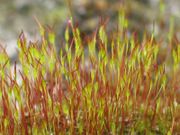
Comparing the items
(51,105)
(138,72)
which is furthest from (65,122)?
(138,72)

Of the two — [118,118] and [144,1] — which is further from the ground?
[144,1]

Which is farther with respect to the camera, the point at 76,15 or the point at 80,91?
the point at 76,15

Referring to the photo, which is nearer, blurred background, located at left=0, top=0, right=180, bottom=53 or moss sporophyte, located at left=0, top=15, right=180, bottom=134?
moss sporophyte, located at left=0, top=15, right=180, bottom=134

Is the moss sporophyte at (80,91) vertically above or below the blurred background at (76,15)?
below

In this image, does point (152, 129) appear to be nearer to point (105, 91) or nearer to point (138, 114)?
point (138, 114)

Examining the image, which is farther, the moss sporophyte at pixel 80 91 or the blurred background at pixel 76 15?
the blurred background at pixel 76 15

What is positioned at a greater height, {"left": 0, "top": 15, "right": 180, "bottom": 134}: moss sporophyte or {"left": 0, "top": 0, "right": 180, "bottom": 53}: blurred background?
{"left": 0, "top": 0, "right": 180, "bottom": 53}: blurred background

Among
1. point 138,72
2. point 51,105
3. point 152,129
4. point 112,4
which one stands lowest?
point 152,129

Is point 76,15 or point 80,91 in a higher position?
point 76,15
